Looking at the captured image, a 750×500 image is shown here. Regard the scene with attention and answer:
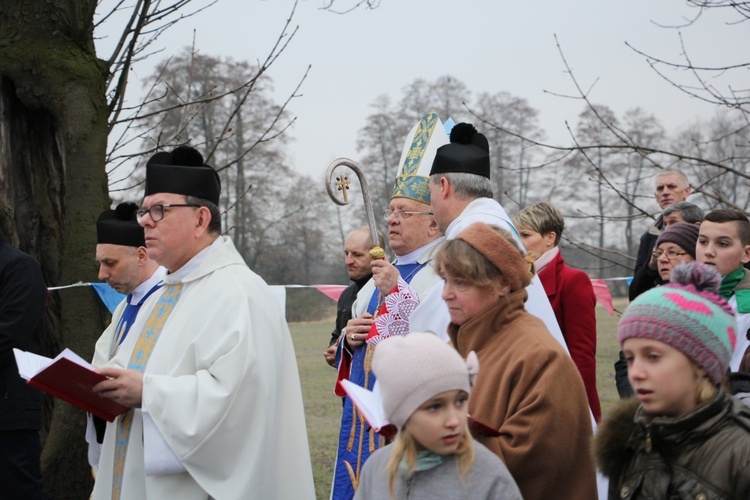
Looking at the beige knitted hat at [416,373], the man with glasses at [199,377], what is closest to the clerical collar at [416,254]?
the man with glasses at [199,377]

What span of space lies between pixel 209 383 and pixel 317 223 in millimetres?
30329

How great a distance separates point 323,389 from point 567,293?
9428 millimetres

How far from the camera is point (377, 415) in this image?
2.98 m

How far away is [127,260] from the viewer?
18.6 feet

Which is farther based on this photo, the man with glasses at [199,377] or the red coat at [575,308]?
the red coat at [575,308]

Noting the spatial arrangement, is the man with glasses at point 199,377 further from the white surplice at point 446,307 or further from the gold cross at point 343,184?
the gold cross at point 343,184

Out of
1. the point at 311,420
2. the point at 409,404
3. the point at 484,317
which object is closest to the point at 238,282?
the point at 484,317

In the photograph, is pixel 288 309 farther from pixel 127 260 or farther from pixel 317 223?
pixel 127 260

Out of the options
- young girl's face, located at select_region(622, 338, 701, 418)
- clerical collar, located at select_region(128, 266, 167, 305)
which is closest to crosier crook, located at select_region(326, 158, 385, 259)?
clerical collar, located at select_region(128, 266, 167, 305)

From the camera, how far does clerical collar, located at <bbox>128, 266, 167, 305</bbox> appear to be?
557cm

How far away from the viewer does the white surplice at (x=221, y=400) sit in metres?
3.72

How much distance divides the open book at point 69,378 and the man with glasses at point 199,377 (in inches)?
3.4

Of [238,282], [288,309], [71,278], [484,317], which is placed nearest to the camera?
[484,317]

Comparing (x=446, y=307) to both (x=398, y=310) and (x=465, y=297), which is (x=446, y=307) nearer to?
(x=398, y=310)
